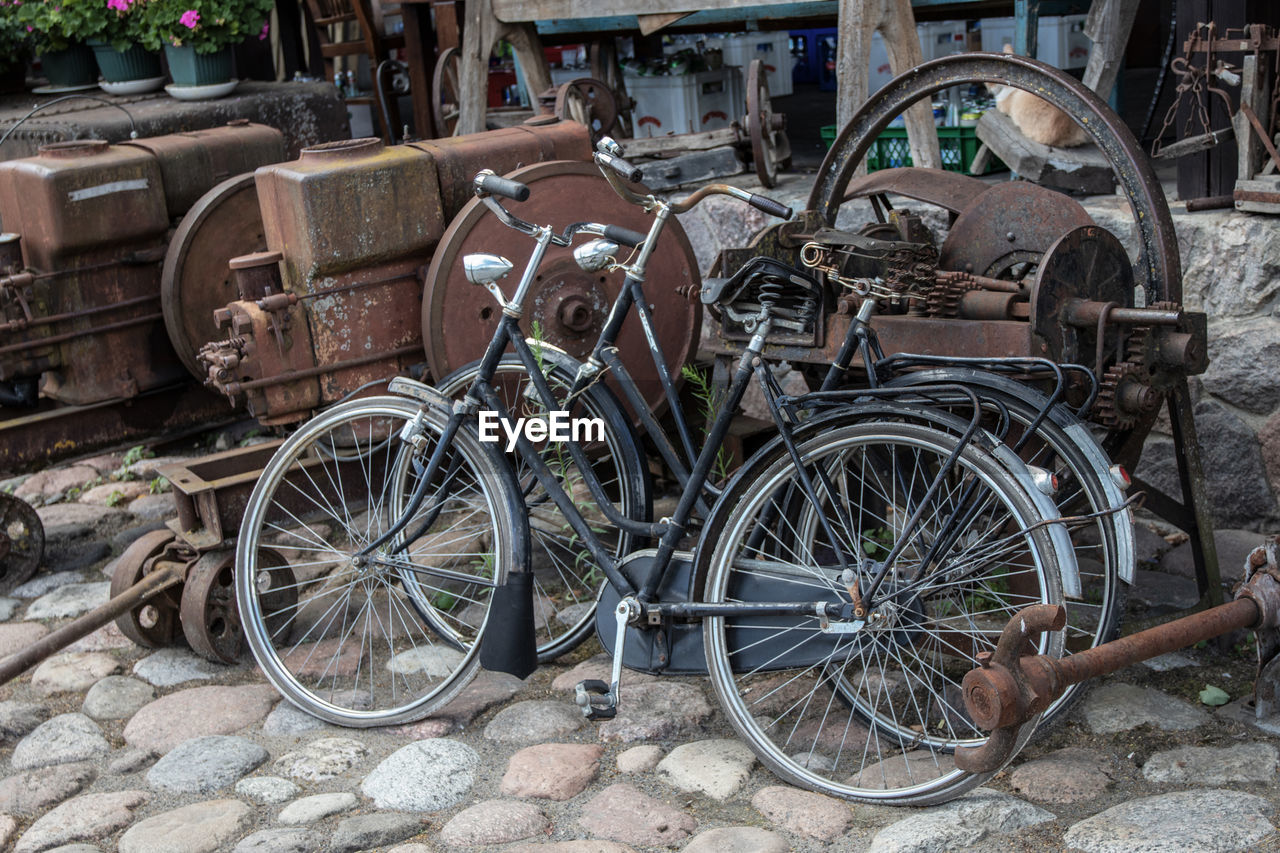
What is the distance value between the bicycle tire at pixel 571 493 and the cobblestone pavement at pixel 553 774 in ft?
0.56

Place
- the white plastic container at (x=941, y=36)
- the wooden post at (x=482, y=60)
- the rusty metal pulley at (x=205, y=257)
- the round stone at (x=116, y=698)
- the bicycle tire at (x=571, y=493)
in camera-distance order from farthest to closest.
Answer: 1. the white plastic container at (x=941, y=36)
2. the wooden post at (x=482, y=60)
3. the rusty metal pulley at (x=205, y=257)
4. the round stone at (x=116, y=698)
5. the bicycle tire at (x=571, y=493)

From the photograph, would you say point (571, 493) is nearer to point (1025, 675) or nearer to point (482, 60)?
point (1025, 675)

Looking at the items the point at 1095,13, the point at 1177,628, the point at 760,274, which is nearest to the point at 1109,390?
the point at 1177,628

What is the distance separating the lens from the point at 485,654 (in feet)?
11.3

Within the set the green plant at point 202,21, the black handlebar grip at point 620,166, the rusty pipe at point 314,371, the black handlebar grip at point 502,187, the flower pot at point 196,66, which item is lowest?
the rusty pipe at point 314,371

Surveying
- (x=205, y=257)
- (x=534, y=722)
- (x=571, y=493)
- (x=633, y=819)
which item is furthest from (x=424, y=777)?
(x=205, y=257)

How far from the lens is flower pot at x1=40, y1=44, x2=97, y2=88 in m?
7.49

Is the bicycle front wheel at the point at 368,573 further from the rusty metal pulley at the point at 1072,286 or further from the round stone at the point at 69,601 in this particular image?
the rusty metal pulley at the point at 1072,286

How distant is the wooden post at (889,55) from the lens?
5.02 metres

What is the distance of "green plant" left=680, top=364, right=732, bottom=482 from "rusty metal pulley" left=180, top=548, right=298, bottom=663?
144cm

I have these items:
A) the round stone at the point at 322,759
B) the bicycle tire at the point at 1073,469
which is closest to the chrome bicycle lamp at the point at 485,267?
the bicycle tire at the point at 1073,469

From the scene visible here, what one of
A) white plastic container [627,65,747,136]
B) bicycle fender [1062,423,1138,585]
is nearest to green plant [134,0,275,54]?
white plastic container [627,65,747,136]

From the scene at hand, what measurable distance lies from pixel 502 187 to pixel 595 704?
54.0 inches

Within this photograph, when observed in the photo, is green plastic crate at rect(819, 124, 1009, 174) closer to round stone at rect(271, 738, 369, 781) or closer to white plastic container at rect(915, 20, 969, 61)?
white plastic container at rect(915, 20, 969, 61)
